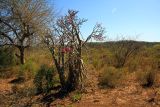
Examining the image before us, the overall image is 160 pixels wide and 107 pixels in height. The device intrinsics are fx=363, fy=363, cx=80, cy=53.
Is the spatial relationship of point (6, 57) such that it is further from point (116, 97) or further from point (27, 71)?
point (116, 97)

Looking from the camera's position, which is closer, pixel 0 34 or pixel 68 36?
pixel 68 36

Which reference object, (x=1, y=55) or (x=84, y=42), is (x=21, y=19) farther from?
(x=84, y=42)

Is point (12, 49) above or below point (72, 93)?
above

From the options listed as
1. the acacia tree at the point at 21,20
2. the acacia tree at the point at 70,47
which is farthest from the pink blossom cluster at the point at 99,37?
the acacia tree at the point at 21,20

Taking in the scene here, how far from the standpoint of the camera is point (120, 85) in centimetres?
1416

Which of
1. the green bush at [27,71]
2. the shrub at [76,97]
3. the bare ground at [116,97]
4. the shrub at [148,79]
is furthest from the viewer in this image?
the green bush at [27,71]

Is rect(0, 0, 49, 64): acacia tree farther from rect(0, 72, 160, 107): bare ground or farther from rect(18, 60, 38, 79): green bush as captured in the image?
rect(0, 72, 160, 107): bare ground

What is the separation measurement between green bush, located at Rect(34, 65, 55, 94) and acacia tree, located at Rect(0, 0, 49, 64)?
8.33 m

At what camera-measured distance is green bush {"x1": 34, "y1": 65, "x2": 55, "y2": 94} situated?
14211mm

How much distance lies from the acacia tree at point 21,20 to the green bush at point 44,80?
8.33 metres

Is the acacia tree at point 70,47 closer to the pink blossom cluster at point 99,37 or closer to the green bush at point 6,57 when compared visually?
the pink blossom cluster at point 99,37

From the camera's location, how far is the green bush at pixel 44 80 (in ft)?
46.6

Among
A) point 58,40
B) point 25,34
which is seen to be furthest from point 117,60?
point 58,40

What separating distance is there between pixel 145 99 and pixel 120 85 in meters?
2.49
